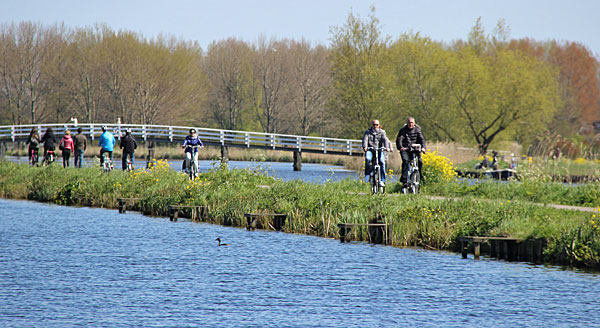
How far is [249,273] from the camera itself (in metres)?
16.6

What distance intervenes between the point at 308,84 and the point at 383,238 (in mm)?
62048

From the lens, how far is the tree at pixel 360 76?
191ft

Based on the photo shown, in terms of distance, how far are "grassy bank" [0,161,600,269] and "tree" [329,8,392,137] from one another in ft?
98.0

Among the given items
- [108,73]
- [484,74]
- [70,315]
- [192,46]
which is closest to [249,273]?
[70,315]

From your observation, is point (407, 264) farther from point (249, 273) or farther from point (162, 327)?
point (162, 327)

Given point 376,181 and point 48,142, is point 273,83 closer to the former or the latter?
point 48,142

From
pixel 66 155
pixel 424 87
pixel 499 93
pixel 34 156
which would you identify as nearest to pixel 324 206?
pixel 66 155

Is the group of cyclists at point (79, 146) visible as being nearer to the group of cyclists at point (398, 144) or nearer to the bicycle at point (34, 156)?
the bicycle at point (34, 156)

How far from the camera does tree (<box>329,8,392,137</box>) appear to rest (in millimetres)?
58094

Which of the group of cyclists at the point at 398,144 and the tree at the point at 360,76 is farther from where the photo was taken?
the tree at the point at 360,76

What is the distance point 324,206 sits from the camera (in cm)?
2098

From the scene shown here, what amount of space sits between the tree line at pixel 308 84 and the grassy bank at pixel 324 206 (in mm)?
21927

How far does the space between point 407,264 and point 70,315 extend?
23.7ft

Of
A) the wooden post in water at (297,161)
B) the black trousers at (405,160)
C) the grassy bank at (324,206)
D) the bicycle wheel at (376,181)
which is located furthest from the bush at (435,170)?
the wooden post in water at (297,161)
